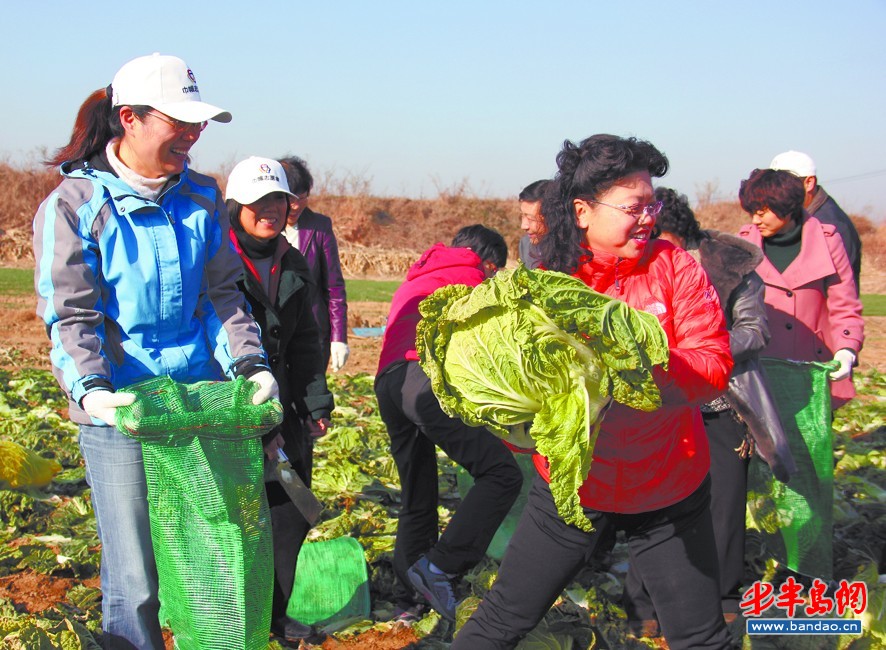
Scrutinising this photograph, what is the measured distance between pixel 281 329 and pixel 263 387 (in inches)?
37.0

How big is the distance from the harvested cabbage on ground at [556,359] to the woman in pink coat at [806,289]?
2589mm

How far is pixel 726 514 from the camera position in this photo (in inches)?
155

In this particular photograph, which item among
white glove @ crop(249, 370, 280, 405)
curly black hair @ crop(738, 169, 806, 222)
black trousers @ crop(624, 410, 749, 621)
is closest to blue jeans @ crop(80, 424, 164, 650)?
white glove @ crop(249, 370, 280, 405)

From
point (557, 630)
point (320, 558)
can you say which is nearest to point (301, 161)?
point (320, 558)

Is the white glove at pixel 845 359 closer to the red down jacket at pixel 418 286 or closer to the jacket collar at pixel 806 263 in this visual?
the jacket collar at pixel 806 263

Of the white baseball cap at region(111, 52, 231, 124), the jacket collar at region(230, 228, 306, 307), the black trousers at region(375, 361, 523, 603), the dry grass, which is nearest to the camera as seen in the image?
the white baseball cap at region(111, 52, 231, 124)

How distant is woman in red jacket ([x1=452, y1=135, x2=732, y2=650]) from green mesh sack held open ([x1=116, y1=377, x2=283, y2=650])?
746 millimetres

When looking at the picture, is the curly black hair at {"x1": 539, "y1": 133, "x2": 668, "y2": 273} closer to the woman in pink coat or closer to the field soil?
the woman in pink coat

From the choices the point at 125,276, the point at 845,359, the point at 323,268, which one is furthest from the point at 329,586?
the point at 845,359

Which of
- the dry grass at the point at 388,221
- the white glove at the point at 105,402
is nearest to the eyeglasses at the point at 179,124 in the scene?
the white glove at the point at 105,402

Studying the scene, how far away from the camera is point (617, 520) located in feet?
9.14

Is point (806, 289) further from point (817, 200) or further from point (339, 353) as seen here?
point (339, 353)

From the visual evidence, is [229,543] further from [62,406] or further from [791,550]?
[62,406]

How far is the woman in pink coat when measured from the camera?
182 inches
